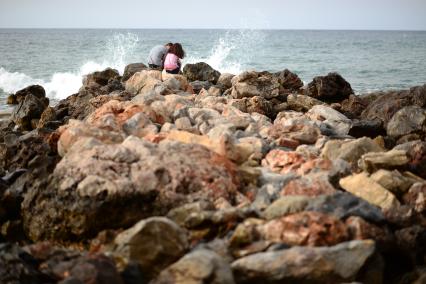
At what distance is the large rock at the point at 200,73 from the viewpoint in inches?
534

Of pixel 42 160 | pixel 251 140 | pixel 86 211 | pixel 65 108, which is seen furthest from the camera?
pixel 65 108

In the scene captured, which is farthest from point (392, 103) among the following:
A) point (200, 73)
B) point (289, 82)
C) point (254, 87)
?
point (200, 73)

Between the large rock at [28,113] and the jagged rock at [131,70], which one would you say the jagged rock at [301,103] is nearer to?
the jagged rock at [131,70]

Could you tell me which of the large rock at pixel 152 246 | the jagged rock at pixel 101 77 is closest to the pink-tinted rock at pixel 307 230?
the large rock at pixel 152 246

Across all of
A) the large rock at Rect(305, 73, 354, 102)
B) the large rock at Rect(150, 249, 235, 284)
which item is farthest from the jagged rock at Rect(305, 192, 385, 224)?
the large rock at Rect(305, 73, 354, 102)

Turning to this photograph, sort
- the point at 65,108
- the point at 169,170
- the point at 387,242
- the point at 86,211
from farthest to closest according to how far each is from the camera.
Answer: the point at 65,108 → the point at 169,170 → the point at 86,211 → the point at 387,242

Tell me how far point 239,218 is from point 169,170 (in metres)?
0.96

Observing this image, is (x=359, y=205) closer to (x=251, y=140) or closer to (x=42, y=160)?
(x=251, y=140)

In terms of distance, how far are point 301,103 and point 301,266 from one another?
21.7 ft

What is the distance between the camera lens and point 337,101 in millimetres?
11773

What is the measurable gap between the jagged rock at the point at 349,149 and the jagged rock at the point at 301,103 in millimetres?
3601

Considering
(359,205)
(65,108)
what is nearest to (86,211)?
(359,205)

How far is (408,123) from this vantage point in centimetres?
827

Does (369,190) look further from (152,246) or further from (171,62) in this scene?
(171,62)
